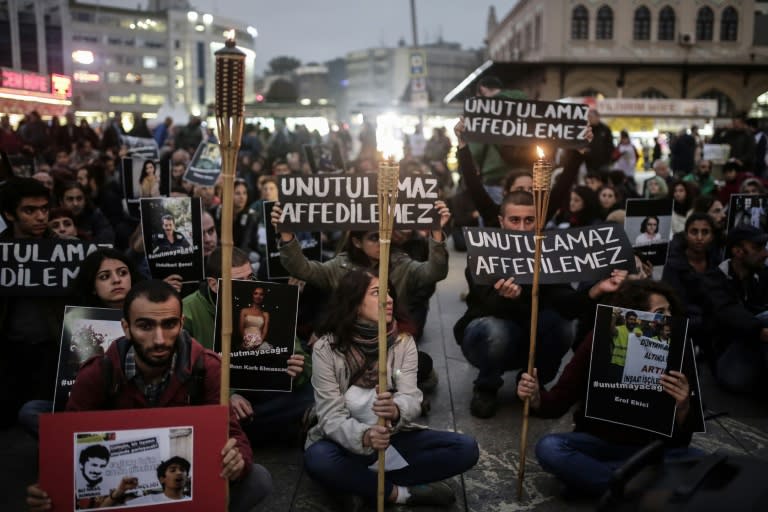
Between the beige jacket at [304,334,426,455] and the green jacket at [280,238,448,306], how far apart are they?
4.09 ft

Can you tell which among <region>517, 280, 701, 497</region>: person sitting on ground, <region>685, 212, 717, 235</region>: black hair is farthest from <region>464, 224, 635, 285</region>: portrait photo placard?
<region>685, 212, 717, 235</region>: black hair

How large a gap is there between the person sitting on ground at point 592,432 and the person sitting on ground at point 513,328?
112 centimetres

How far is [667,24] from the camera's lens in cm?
4109

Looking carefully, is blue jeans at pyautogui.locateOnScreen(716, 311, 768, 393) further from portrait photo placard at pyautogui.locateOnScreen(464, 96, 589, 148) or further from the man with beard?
the man with beard

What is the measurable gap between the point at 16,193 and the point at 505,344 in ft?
12.0

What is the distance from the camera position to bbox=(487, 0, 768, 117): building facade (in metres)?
40.5

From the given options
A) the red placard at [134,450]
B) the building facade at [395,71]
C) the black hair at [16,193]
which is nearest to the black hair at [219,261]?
the black hair at [16,193]

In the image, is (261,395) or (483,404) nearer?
(261,395)

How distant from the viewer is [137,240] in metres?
5.98

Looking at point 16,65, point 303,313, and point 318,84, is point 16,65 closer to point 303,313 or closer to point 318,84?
point 303,313

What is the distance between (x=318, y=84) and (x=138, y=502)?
136 meters

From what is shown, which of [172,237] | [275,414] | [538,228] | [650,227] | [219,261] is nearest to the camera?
[538,228]

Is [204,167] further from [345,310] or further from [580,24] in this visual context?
[580,24]

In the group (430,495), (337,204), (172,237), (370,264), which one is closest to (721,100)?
(370,264)
